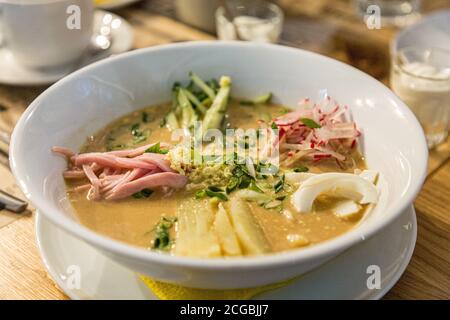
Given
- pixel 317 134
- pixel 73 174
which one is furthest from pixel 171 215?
pixel 317 134

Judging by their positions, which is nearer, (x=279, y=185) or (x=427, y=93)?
(x=279, y=185)

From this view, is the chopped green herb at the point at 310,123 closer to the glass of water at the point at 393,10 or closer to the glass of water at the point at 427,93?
the glass of water at the point at 427,93

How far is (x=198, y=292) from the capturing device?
139 cm

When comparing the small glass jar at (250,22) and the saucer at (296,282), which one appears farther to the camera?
the small glass jar at (250,22)

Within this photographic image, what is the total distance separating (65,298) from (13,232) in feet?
1.07

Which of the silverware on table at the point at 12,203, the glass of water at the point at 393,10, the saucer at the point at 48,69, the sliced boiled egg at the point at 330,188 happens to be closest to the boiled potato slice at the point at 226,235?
the sliced boiled egg at the point at 330,188

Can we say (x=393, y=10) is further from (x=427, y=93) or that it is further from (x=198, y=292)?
(x=198, y=292)

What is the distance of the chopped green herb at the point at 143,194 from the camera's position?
163 cm

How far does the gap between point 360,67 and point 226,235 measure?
1.46 metres

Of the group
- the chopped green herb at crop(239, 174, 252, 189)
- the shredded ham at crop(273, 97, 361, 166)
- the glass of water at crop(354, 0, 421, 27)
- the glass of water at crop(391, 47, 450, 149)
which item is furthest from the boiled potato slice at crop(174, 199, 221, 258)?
the glass of water at crop(354, 0, 421, 27)

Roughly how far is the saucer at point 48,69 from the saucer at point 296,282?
89 centimetres

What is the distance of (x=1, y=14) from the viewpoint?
2.24 meters

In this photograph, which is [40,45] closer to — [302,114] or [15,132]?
[15,132]

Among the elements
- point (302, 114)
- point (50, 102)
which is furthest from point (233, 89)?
point (50, 102)
